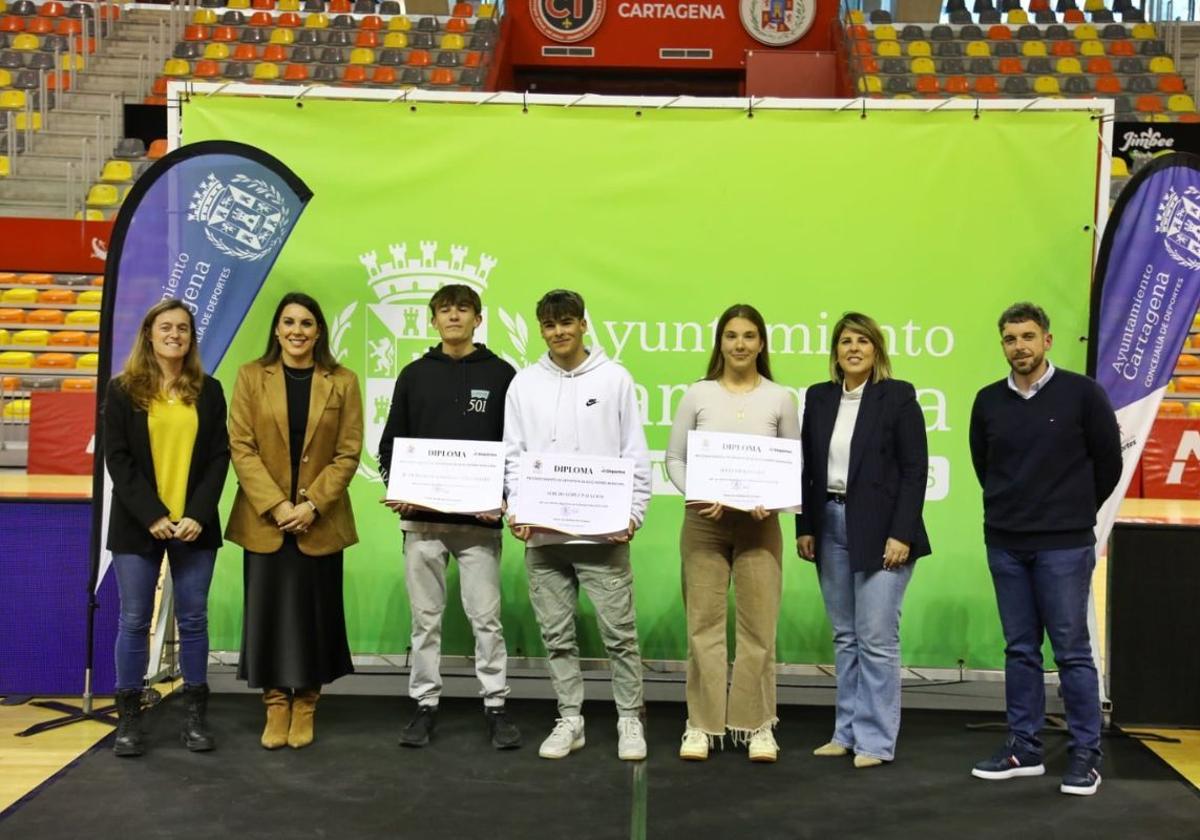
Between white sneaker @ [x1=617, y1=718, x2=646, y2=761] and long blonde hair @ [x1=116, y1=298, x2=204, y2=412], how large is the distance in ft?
6.07

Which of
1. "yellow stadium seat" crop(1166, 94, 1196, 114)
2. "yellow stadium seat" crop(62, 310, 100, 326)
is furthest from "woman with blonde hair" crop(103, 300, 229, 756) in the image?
"yellow stadium seat" crop(1166, 94, 1196, 114)

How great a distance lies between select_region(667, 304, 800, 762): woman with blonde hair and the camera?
3.79 m

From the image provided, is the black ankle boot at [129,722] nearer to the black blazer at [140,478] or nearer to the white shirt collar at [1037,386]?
the black blazer at [140,478]

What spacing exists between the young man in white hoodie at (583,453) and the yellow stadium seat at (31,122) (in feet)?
35.4

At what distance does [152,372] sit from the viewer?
3742 millimetres

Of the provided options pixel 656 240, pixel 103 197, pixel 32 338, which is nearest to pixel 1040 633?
pixel 656 240

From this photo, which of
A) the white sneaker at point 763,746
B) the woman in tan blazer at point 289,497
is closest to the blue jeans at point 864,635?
the white sneaker at point 763,746

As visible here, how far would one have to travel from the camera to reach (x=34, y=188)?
11680 mm

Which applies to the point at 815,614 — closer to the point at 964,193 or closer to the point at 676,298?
the point at 676,298

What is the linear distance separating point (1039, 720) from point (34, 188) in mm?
11437

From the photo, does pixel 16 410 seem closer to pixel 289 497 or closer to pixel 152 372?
pixel 152 372

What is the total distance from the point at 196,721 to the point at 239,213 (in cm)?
189

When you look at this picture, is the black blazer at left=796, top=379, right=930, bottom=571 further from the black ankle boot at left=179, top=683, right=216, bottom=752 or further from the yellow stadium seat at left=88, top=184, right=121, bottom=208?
the yellow stadium seat at left=88, top=184, right=121, bottom=208

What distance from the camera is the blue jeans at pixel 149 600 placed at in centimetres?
371
